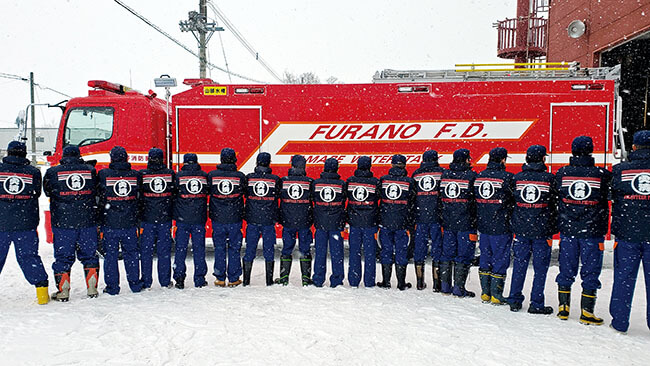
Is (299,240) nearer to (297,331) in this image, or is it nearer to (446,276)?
(297,331)

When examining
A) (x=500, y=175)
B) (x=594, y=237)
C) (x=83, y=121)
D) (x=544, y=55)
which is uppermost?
(x=544, y=55)

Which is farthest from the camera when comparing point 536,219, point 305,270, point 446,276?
point 305,270

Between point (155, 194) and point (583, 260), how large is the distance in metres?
5.04

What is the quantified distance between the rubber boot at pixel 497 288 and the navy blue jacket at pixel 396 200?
1.22m

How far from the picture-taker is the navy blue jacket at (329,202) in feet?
18.5

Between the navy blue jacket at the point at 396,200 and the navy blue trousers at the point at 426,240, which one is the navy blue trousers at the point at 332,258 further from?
the navy blue trousers at the point at 426,240

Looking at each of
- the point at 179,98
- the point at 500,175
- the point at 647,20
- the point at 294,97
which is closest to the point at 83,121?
the point at 179,98

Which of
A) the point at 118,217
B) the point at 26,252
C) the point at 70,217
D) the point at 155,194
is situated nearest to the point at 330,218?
the point at 155,194

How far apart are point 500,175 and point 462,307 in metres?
1.59

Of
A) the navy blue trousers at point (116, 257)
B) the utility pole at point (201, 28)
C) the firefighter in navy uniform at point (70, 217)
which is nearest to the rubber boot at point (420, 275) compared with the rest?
the navy blue trousers at point (116, 257)

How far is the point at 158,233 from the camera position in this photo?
5.58m

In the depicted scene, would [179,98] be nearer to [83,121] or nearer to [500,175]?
[83,121]

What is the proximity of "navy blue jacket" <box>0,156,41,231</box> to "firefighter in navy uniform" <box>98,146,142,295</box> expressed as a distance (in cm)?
72

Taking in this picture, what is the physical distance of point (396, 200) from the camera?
5527 mm
